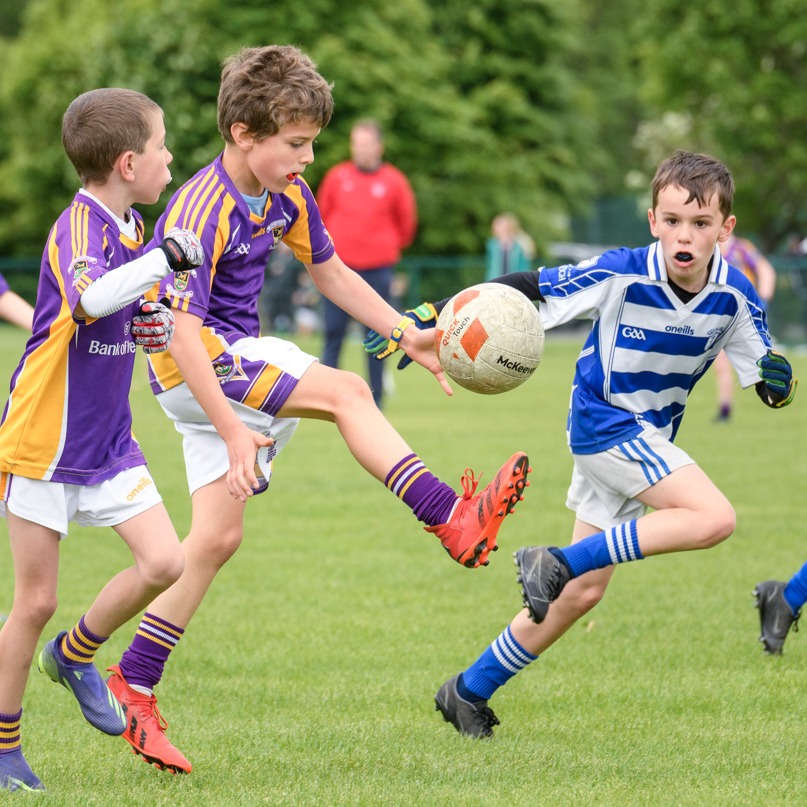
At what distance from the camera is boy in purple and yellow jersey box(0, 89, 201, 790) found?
3355 mm

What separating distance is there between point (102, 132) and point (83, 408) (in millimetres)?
815

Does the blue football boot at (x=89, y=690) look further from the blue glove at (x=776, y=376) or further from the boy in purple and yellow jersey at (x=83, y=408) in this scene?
the blue glove at (x=776, y=376)

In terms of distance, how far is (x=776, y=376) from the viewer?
4070 mm

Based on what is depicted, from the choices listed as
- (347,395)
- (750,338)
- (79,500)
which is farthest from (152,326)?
(750,338)

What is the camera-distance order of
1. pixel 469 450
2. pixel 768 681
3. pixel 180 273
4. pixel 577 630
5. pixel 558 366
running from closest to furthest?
pixel 180 273 → pixel 768 681 → pixel 577 630 → pixel 469 450 → pixel 558 366

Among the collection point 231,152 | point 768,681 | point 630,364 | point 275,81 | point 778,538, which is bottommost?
point 778,538

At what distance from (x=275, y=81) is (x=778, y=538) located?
454cm

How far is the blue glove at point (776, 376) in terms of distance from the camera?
13.3 feet

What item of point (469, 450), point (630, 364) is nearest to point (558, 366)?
point (469, 450)

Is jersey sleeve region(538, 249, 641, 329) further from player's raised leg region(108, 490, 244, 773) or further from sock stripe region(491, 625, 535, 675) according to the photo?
player's raised leg region(108, 490, 244, 773)

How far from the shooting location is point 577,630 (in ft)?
17.6

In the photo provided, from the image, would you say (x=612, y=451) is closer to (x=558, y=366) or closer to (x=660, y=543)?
(x=660, y=543)

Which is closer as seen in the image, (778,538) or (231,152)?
(231,152)

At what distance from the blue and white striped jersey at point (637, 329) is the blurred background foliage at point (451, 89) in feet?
81.5
